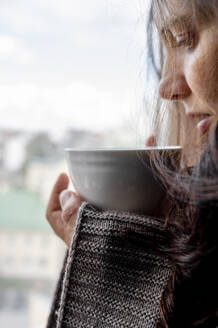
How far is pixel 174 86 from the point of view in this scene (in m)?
0.49

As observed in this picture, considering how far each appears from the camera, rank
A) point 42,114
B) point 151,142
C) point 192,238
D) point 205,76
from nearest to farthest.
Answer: point 192,238, point 205,76, point 151,142, point 42,114

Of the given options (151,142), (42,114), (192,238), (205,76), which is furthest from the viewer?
(42,114)

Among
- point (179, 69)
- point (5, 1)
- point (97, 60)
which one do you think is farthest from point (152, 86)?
point (5, 1)

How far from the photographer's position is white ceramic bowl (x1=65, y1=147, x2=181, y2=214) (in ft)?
1.35

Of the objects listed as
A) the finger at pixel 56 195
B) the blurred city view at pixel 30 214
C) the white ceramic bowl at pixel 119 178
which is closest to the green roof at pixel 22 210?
the blurred city view at pixel 30 214

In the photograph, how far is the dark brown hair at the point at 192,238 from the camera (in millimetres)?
350

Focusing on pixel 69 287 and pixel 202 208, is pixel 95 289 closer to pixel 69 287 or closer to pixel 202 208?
pixel 69 287

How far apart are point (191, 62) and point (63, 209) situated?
217 mm

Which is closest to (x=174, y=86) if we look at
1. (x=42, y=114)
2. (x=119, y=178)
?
(x=119, y=178)

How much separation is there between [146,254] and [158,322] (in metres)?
0.06

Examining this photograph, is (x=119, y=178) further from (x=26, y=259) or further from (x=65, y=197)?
(x=26, y=259)

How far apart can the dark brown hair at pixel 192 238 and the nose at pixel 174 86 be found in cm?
8

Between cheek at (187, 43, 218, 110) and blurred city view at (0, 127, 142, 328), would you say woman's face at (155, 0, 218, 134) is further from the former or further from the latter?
blurred city view at (0, 127, 142, 328)

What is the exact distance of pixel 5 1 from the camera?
850 millimetres
